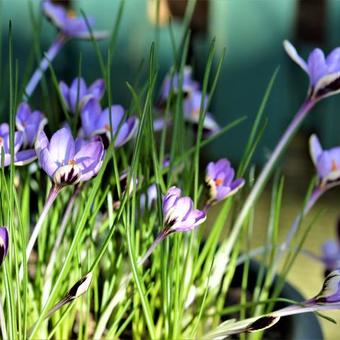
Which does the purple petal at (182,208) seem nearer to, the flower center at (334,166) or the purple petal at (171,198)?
the purple petal at (171,198)

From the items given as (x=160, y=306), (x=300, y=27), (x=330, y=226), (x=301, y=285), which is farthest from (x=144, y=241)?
(x=300, y=27)

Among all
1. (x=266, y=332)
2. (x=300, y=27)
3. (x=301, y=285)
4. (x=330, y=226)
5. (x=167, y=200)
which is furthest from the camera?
(x=300, y=27)

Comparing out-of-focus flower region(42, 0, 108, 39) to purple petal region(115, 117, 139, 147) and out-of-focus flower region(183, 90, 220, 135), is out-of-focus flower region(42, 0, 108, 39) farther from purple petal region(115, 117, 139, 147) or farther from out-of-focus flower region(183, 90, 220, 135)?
purple petal region(115, 117, 139, 147)

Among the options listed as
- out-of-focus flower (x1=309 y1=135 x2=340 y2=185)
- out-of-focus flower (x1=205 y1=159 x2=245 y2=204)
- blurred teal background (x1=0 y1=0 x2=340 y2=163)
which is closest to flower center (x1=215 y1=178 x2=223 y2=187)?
out-of-focus flower (x1=205 y1=159 x2=245 y2=204)

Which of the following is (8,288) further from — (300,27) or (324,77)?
(300,27)

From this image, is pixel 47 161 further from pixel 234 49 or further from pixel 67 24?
pixel 234 49
